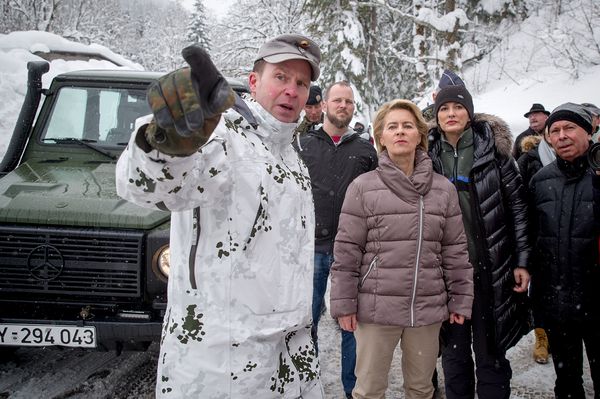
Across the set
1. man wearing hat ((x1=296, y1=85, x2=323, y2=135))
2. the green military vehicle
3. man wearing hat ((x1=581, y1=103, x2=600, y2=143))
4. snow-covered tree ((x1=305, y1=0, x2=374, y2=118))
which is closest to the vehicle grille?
the green military vehicle

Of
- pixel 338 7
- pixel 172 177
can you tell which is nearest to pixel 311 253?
pixel 172 177

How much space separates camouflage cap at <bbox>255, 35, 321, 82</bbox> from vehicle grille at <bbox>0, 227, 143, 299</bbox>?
62.7 inches

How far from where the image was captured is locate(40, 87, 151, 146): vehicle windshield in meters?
3.75

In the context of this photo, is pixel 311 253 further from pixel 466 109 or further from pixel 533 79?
pixel 533 79

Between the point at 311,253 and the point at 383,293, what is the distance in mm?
882

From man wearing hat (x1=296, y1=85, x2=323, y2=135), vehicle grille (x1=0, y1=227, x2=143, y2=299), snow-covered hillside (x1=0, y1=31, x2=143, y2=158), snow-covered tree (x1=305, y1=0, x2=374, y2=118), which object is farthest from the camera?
snow-covered tree (x1=305, y1=0, x2=374, y2=118)

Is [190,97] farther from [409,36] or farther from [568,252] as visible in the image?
[409,36]

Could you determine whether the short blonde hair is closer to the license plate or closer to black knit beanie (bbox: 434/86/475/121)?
black knit beanie (bbox: 434/86/475/121)

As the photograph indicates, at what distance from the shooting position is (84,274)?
2684 millimetres

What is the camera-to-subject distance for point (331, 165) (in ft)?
10.5

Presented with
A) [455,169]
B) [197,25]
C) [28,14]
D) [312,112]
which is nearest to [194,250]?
[455,169]

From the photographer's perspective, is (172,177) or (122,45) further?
(122,45)

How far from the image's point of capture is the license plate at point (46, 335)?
2570mm

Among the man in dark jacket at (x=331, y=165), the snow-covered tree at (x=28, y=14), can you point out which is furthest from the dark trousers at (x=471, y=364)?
the snow-covered tree at (x=28, y=14)
